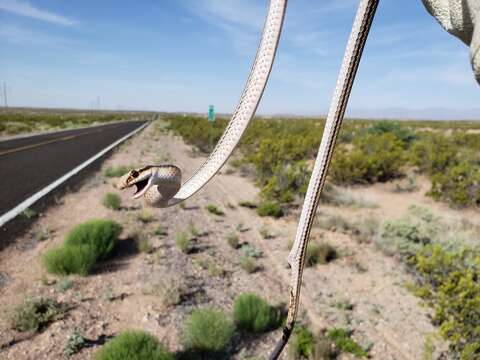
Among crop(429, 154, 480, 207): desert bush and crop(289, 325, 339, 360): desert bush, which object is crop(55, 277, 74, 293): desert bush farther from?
crop(429, 154, 480, 207): desert bush

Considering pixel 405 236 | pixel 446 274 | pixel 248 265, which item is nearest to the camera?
pixel 446 274

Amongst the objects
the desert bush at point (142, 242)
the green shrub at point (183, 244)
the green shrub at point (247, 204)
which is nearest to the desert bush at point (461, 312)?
the green shrub at point (183, 244)

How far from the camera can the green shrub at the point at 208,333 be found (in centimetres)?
374

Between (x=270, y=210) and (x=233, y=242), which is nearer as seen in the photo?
(x=233, y=242)

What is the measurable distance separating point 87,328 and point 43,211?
5.04m

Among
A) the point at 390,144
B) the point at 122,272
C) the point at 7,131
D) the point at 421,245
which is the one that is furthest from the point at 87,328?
the point at 7,131

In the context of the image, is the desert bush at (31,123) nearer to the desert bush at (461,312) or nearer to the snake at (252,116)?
the desert bush at (461,312)

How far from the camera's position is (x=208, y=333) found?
3764 millimetres

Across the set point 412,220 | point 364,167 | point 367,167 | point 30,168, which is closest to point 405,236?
point 412,220

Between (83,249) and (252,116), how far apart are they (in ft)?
16.7

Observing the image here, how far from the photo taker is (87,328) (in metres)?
4.02

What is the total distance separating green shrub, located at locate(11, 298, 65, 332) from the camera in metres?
3.86

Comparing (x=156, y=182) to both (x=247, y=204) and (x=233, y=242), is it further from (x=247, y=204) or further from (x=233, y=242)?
(x=247, y=204)

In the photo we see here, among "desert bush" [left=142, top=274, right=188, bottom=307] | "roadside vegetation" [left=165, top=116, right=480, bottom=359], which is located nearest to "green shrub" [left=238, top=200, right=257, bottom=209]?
"roadside vegetation" [left=165, top=116, right=480, bottom=359]
